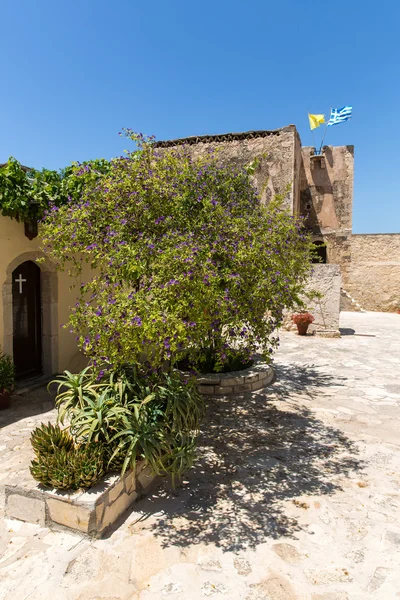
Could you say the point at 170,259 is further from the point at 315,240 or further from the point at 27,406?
the point at 315,240

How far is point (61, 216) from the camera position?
501 centimetres

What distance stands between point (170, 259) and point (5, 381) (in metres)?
4.08

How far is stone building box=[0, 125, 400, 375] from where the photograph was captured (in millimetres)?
6965

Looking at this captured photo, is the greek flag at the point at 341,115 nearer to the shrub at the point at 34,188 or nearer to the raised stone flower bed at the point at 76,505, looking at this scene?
the shrub at the point at 34,188

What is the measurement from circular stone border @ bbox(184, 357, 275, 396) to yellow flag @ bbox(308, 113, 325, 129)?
19.9 m

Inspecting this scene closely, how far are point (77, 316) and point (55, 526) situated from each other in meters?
1.91

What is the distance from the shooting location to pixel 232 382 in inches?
276

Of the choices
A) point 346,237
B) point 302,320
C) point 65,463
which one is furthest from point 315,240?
point 65,463

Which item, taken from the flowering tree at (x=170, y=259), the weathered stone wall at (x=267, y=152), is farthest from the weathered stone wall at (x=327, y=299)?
the flowering tree at (x=170, y=259)

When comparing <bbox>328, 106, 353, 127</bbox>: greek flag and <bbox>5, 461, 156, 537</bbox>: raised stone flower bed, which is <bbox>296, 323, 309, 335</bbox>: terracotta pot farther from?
<bbox>328, 106, 353, 127</bbox>: greek flag

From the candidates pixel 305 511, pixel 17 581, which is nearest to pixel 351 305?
pixel 305 511

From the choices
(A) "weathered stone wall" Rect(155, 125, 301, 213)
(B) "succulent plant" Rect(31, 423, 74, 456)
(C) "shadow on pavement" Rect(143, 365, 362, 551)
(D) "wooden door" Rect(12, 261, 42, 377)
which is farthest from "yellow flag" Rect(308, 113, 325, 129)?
(B) "succulent plant" Rect(31, 423, 74, 456)

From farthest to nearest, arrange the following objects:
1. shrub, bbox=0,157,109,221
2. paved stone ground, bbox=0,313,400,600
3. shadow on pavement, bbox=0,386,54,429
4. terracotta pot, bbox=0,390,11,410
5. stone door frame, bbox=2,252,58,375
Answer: stone door frame, bbox=2,252,58,375 < terracotta pot, bbox=0,390,11,410 < shrub, bbox=0,157,109,221 < shadow on pavement, bbox=0,386,54,429 < paved stone ground, bbox=0,313,400,600

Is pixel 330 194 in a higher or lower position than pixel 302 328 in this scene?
higher
